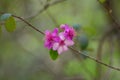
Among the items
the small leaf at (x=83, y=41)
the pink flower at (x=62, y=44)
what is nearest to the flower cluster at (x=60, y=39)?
the pink flower at (x=62, y=44)

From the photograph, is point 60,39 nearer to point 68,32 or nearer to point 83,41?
point 68,32

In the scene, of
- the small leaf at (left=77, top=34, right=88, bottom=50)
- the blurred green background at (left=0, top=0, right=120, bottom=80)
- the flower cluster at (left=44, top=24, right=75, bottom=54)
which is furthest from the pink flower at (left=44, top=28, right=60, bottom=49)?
the blurred green background at (left=0, top=0, right=120, bottom=80)

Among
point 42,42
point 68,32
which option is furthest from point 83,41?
point 42,42

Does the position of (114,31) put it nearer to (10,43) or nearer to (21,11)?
(21,11)

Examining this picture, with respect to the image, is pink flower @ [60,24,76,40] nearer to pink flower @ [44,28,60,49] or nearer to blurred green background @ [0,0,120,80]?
pink flower @ [44,28,60,49]

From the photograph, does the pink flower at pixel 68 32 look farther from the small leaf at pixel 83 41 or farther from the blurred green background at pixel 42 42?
the blurred green background at pixel 42 42

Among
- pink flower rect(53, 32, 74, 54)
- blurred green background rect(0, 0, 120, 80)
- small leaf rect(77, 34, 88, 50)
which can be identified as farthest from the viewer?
blurred green background rect(0, 0, 120, 80)

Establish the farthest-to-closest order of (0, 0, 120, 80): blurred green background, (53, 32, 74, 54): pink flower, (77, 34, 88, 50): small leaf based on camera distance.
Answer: (0, 0, 120, 80): blurred green background < (77, 34, 88, 50): small leaf < (53, 32, 74, 54): pink flower
